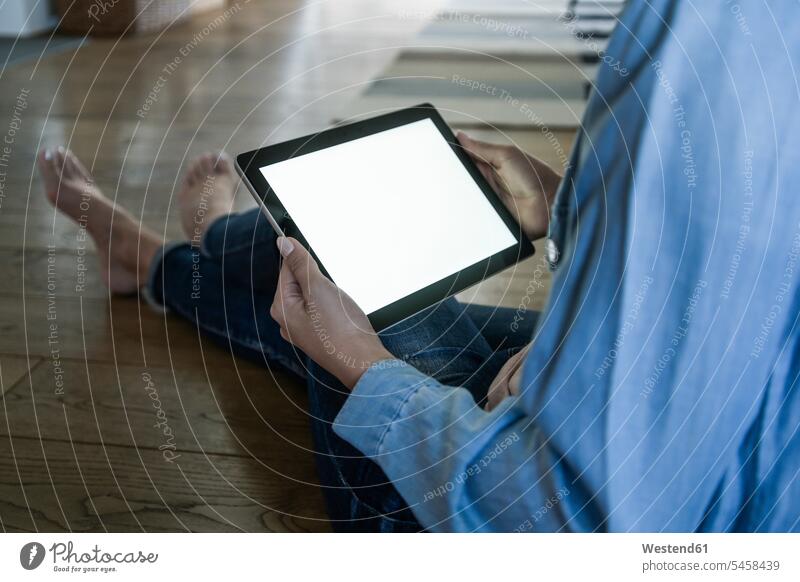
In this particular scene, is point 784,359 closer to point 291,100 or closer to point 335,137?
point 335,137

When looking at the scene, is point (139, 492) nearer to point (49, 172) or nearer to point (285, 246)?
point (285, 246)

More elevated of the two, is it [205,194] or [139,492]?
[205,194]

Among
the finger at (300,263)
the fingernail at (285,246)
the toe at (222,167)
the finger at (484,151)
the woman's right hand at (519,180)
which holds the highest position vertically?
the toe at (222,167)

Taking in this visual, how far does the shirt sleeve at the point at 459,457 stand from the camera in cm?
31

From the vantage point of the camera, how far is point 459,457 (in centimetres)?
33

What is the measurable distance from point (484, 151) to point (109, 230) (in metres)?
0.47

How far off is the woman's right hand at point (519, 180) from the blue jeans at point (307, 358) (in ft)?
0.26

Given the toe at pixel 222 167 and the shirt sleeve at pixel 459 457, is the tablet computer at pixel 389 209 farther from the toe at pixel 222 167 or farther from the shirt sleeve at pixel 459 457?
the toe at pixel 222 167

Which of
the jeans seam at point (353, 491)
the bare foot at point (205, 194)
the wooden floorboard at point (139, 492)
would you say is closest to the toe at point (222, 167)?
the bare foot at point (205, 194)

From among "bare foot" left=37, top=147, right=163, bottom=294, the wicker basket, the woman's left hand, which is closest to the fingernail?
the woman's left hand

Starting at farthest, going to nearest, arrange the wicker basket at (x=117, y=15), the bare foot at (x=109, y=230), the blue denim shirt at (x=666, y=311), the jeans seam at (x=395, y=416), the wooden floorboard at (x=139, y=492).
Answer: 1. the wicker basket at (x=117, y=15)
2. the bare foot at (x=109, y=230)
3. the wooden floorboard at (x=139, y=492)
4. the jeans seam at (x=395, y=416)
5. the blue denim shirt at (x=666, y=311)

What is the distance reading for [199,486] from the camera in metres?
0.54

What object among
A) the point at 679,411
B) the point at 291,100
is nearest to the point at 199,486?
the point at 679,411

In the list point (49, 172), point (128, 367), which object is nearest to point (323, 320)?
point (128, 367)
